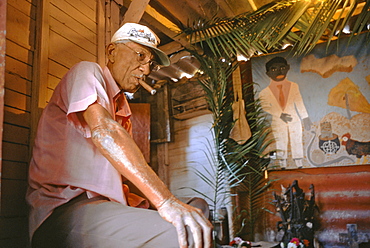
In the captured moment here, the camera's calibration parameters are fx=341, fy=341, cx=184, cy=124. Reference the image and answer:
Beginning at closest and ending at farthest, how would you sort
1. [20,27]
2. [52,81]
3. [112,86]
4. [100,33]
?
[112,86] < [20,27] < [52,81] < [100,33]

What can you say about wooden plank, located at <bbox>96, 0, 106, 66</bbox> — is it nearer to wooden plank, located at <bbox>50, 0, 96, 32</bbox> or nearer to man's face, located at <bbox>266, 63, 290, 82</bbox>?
wooden plank, located at <bbox>50, 0, 96, 32</bbox>

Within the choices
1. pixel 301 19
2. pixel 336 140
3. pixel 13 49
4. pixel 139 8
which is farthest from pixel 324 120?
pixel 13 49

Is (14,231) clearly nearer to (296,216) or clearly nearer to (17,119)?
(17,119)

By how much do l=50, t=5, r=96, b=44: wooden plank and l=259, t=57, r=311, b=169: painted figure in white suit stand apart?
3717 mm

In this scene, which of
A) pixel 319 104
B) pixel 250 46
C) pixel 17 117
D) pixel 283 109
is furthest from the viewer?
pixel 283 109

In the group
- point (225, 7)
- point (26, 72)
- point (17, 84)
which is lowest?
point (17, 84)

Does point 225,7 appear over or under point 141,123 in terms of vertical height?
over

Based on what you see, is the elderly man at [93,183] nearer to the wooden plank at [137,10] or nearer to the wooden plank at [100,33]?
the wooden plank at [100,33]

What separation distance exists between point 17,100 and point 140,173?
128 cm

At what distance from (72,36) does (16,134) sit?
968 mm

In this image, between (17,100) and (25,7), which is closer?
(17,100)

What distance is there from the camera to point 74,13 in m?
2.68

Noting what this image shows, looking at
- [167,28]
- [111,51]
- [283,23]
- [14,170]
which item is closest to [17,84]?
[14,170]

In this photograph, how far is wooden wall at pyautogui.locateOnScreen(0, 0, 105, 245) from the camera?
1872mm
